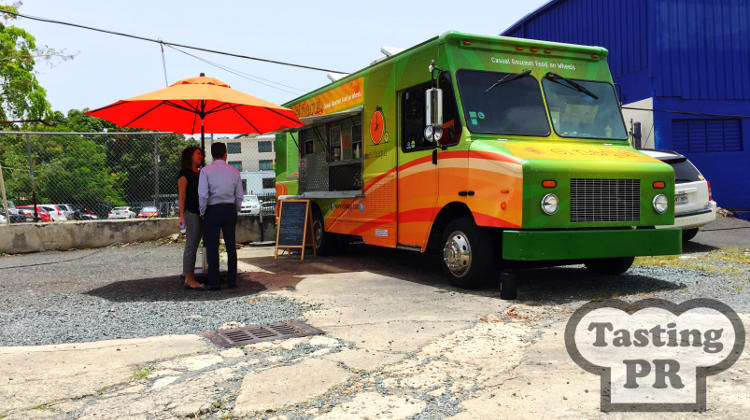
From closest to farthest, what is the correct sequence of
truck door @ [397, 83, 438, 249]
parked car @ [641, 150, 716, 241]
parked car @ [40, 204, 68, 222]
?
truck door @ [397, 83, 438, 249]
parked car @ [641, 150, 716, 241]
parked car @ [40, 204, 68, 222]

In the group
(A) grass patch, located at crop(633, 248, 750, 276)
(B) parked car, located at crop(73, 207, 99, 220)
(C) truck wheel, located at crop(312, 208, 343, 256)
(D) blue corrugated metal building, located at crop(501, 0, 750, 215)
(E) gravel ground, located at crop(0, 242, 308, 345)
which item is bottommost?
(E) gravel ground, located at crop(0, 242, 308, 345)

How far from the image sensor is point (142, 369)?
4043 mm

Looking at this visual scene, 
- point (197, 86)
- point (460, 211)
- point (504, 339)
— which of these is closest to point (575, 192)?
point (460, 211)

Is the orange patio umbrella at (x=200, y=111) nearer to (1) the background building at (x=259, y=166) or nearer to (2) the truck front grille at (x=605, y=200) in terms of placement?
(2) the truck front grille at (x=605, y=200)

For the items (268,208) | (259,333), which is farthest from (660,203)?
(268,208)

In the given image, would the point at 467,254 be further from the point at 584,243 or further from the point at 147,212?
the point at 147,212

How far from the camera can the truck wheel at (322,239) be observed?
427 inches

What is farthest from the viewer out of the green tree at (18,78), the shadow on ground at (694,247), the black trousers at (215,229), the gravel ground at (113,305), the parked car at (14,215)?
the green tree at (18,78)

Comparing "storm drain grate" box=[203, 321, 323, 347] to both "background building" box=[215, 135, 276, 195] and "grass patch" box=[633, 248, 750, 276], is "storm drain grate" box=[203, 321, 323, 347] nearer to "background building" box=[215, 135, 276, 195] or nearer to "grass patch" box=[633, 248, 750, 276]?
"grass patch" box=[633, 248, 750, 276]

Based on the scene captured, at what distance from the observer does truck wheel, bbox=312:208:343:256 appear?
1084cm

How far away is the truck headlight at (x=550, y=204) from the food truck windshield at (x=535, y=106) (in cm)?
109

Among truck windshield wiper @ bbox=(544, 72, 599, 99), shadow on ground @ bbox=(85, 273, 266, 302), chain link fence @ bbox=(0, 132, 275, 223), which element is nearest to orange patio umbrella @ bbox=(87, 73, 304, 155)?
shadow on ground @ bbox=(85, 273, 266, 302)

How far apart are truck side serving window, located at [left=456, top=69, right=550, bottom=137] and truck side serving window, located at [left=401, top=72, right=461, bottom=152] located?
0.16 meters

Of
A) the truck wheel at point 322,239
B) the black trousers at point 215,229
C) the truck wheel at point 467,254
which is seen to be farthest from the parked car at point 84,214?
the truck wheel at point 467,254
